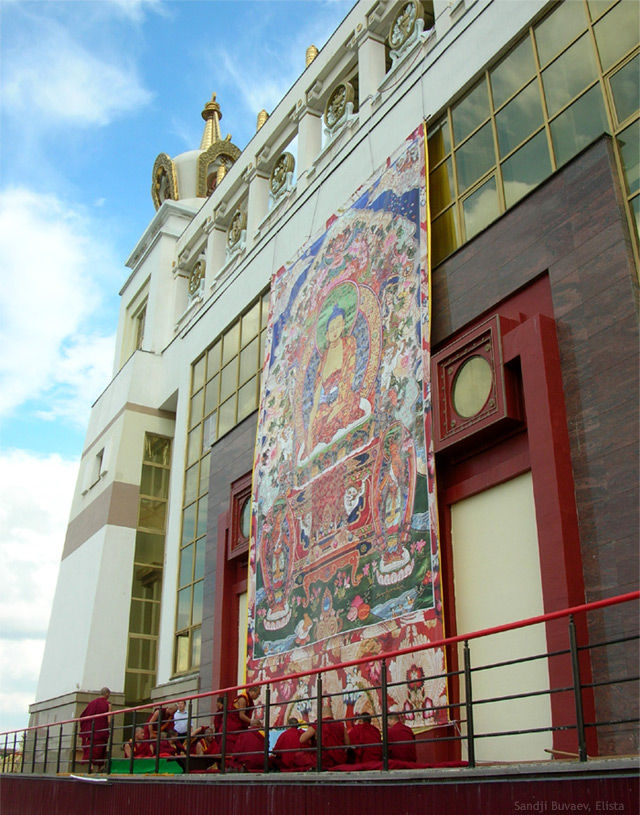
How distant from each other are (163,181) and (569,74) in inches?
744

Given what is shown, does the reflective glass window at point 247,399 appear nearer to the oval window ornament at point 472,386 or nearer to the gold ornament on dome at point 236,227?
the gold ornament on dome at point 236,227

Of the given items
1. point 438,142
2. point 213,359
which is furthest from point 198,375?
point 438,142

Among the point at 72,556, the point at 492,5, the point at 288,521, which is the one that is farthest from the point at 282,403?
the point at 72,556

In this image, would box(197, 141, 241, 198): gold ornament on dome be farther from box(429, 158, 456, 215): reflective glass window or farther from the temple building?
box(429, 158, 456, 215): reflective glass window

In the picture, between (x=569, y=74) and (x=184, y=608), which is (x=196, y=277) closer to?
(x=184, y=608)

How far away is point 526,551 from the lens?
857 centimetres

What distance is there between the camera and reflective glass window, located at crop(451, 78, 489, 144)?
457 inches

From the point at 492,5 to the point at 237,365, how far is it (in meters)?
8.35

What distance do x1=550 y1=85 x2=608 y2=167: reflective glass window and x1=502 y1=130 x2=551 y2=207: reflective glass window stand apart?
182 mm

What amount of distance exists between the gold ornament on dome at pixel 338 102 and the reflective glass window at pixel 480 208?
5.77 meters

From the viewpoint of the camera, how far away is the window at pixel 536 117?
913 cm

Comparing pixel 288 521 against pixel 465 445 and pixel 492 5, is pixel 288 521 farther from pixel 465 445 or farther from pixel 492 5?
pixel 492 5

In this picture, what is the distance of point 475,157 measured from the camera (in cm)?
1143

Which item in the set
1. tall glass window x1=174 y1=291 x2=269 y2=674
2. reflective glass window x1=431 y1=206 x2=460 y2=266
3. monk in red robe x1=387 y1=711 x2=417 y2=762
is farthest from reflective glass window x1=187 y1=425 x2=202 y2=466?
monk in red robe x1=387 y1=711 x2=417 y2=762
